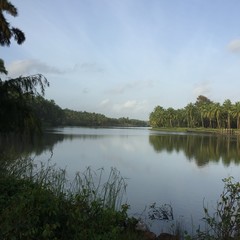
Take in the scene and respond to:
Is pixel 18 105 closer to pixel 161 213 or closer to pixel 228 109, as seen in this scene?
pixel 161 213

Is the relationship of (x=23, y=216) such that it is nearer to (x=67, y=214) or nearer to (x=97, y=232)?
(x=67, y=214)

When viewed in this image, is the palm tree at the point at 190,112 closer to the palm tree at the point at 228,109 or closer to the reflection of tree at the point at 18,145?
the palm tree at the point at 228,109

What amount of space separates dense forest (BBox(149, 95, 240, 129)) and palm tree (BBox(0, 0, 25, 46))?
343 ft

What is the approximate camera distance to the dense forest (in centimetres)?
11406

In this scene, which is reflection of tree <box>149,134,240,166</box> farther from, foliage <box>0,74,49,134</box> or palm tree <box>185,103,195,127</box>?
palm tree <box>185,103,195,127</box>

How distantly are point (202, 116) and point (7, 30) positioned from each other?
124 m

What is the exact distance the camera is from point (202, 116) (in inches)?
4995

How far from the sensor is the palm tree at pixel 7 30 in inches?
279

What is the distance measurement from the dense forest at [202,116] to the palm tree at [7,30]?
10453 centimetres

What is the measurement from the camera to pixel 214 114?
11612 centimetres

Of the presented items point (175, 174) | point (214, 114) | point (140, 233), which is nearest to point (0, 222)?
point (140, 233)

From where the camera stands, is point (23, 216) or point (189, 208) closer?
point (23, 216)

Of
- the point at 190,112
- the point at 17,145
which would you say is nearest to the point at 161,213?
the point at 17,145

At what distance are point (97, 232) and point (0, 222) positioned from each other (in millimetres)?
1590
